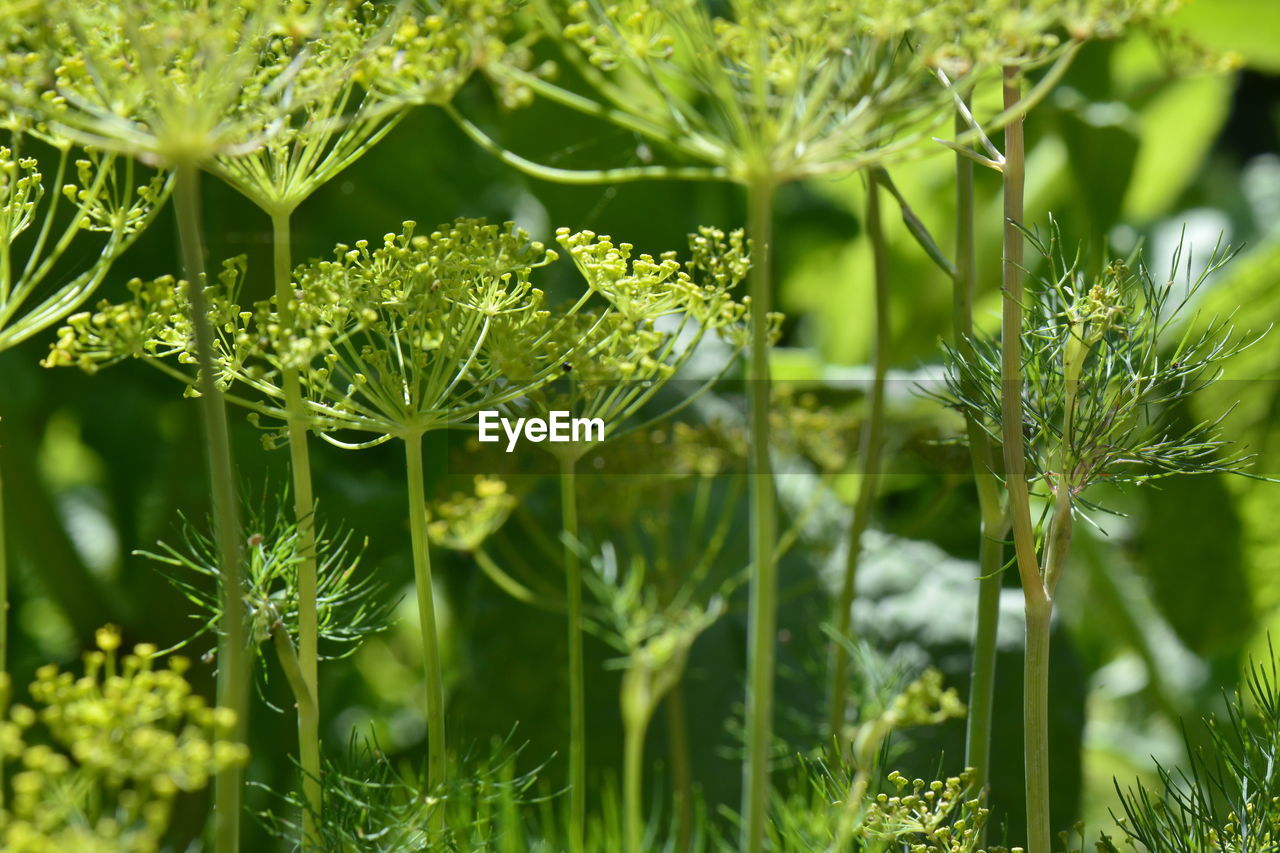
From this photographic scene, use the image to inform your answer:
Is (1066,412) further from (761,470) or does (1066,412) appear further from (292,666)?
(292,666)

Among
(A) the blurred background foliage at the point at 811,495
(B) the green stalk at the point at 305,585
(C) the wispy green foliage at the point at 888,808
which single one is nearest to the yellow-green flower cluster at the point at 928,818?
(C) the wispy green foliage at the point at 888,808

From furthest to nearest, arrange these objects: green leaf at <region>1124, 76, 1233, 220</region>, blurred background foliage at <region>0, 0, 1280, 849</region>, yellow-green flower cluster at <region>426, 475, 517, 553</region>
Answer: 1. green leaf at <region>1124, 76, 1233, 220</region>
2. blurred background foliage at <region>0, 0, 1280, 849</region>
3. yellow-green flower cluster at <region>426, 475, 517, 553</region>

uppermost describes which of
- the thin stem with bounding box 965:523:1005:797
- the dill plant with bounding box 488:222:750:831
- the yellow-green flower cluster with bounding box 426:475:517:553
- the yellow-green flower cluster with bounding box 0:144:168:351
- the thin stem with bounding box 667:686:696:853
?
the yellow-green flower cluster with bounding box 0:144:168:351

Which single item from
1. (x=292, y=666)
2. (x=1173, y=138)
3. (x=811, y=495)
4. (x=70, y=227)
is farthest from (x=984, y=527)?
(x=1173, y=138)

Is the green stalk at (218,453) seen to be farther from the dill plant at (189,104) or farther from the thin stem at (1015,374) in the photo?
the thin stem at (1015,374)

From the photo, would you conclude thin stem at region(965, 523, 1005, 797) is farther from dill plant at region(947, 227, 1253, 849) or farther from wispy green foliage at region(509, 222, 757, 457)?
wispy green foliage at region(509, 222, 757, 457)

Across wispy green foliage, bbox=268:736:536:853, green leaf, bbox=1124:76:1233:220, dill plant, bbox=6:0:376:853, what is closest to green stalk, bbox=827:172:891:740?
wispy green foliage, bbox=268:736:536:853
